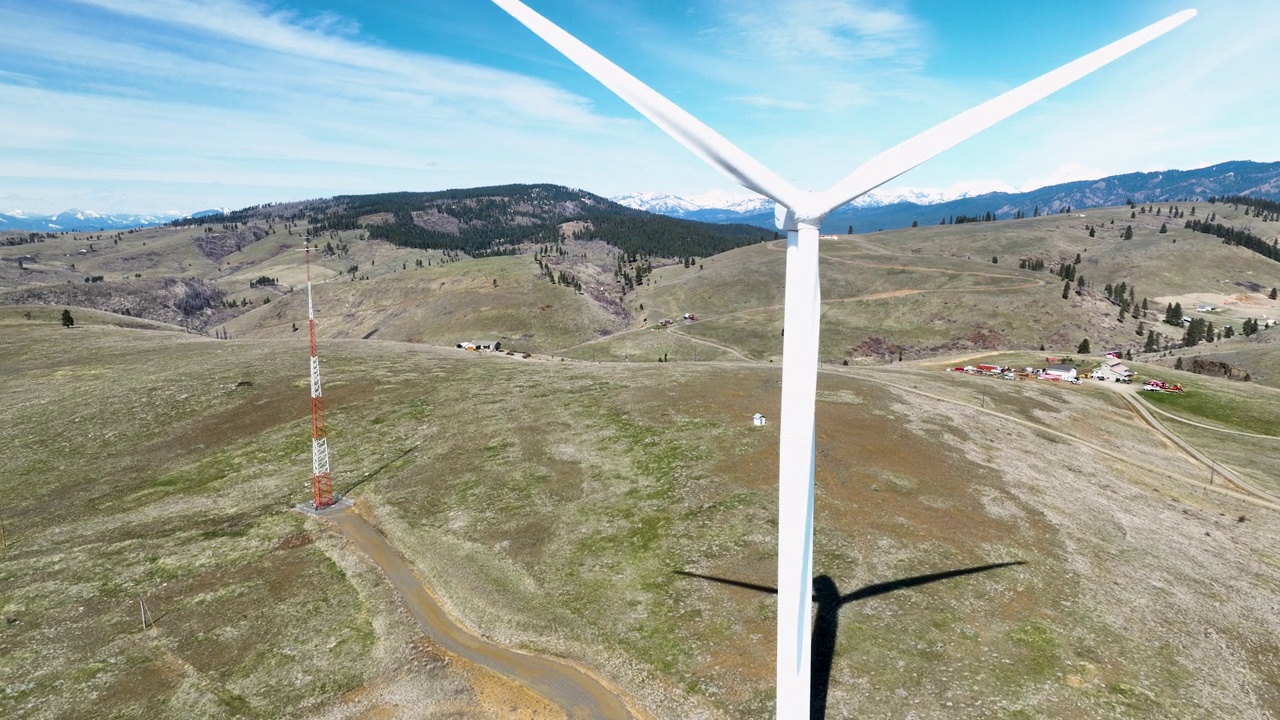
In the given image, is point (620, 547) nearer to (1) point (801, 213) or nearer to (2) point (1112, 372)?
(1) point (801, 213)

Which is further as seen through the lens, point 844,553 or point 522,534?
point 522,534

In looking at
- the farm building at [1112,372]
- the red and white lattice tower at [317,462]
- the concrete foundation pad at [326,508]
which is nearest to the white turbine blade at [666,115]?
the red and white lattice tower at [317,462]

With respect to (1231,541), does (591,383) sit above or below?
above

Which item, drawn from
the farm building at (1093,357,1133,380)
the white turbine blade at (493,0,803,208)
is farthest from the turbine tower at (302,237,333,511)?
the farm building at (1093,357,1133,380)

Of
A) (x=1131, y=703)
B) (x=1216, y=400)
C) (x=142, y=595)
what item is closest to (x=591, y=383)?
(x=142, y=595)

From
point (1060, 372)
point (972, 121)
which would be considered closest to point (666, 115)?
point (972, 121)

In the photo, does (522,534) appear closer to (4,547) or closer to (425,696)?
(425,696)
